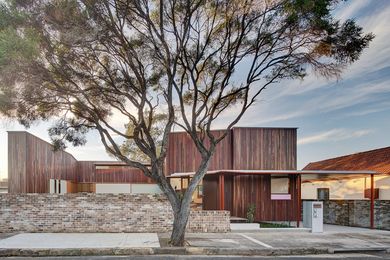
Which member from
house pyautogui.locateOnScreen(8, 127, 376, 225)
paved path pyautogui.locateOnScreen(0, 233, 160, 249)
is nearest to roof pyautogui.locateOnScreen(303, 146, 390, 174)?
house pyautogui.locateOnScreen(8, 127, 376, 225)

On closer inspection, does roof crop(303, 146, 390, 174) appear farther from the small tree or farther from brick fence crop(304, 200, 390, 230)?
the small tree

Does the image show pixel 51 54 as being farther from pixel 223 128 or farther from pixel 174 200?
pixel 223 128

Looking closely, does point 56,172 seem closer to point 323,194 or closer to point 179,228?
point 179,228

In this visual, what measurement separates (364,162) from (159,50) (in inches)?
638

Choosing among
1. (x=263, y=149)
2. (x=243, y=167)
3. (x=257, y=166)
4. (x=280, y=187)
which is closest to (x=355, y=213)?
(x=280, y=187)

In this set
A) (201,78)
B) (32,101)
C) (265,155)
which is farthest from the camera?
(265,155)

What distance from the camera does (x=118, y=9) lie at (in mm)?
13680

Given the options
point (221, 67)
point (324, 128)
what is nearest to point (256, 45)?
point (221, 67)

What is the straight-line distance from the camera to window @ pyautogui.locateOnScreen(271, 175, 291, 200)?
2109 cm

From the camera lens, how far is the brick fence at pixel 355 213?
18750mm

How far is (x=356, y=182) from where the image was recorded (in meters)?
23.4

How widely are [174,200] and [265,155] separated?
30.2 ft

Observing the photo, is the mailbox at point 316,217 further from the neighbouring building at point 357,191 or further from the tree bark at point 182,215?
the tree bark at point 182,215

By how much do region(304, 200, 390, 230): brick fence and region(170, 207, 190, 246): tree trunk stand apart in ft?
32.8
